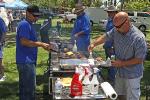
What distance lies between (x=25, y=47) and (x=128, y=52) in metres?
1.88

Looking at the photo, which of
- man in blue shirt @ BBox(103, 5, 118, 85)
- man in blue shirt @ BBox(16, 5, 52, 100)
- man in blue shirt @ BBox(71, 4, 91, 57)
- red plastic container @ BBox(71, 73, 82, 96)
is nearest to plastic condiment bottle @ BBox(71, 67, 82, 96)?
red plastic container @ BBox(71, 73, 82, 96)

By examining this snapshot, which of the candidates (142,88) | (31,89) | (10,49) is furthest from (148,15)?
(31,89)

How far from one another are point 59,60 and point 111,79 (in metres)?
3.30

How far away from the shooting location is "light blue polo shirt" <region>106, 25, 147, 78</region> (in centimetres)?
648

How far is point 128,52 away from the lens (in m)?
6.62

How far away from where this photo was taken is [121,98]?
7.20 metres

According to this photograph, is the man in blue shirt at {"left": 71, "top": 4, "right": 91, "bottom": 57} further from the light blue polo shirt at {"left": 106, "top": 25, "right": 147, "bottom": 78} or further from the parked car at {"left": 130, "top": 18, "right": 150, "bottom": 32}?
the parked car at {"left": 130, "top": 18, "right": 150, "bottom": 32}

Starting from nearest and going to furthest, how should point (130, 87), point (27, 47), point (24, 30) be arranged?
point (130, 87) → point (24, 30) → point (27, 47)

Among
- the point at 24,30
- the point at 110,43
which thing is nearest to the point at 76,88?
the point at 24,30

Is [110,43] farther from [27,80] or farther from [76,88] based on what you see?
[76,88]

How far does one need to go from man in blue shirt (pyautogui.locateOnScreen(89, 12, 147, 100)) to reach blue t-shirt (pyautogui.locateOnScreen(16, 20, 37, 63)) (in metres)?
1.40

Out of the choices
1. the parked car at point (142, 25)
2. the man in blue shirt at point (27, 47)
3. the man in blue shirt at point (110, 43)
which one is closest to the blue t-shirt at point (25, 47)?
the man in blue shirt at point (27, 47)

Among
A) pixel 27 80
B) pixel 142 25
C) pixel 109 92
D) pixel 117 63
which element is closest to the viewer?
pixel 109 92

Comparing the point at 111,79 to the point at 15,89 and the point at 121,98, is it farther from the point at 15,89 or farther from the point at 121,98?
the point at 121,98
